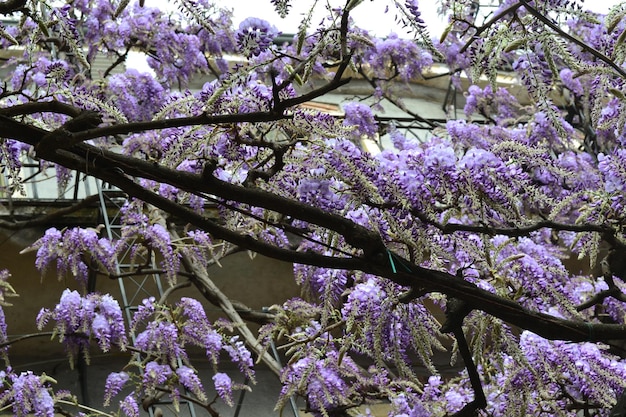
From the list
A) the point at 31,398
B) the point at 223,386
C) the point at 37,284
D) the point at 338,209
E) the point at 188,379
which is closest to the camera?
the point at 338,209

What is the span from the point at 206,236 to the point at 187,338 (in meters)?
0.83

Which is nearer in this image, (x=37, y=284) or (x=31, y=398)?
(x=31, y=398)

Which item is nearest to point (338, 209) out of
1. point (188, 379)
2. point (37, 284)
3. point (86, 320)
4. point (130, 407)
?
point (188, 379)

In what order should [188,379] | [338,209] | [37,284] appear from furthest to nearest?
[37,284] → [188,379] → [338,209]

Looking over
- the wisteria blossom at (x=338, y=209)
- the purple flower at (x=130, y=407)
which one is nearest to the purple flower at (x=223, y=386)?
the wisteria blossom at (x=338, y=209)

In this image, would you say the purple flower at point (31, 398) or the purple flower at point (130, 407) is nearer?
the purple flower at point (31, 398)

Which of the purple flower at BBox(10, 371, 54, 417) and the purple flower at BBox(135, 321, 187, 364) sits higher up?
the purple flower at BBox(135, 321, 187, 364)

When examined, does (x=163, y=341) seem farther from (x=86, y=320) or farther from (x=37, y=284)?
(x=37, y=284)

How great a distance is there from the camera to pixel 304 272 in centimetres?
677

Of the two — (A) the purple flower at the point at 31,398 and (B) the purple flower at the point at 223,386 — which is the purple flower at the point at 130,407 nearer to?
(A) the purple flower at the point at 31,398

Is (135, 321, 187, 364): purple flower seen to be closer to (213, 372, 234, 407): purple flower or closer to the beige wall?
(213, 372, 234, 407): purple flower

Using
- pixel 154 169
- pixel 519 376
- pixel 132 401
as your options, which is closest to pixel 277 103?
pixel 154 169

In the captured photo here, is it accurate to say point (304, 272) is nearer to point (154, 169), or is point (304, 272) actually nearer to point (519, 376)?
point (519, 376)

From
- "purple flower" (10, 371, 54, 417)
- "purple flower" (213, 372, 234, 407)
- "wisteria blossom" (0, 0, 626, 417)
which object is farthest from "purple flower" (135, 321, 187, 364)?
"purple flower" (10, 371, 54, 417)
